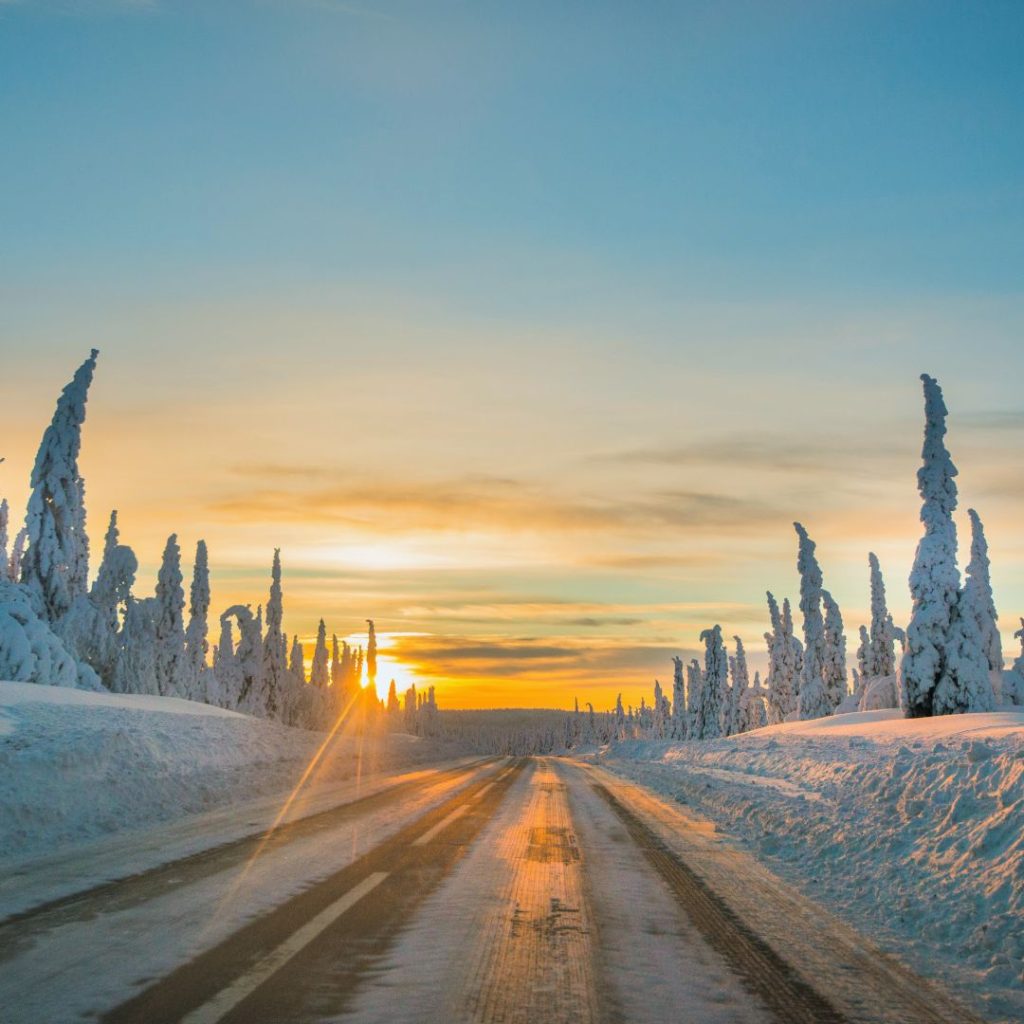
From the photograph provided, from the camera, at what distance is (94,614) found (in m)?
39.2

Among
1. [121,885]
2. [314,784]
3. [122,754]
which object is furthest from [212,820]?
[314,784]

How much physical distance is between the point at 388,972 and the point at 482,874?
396 cm

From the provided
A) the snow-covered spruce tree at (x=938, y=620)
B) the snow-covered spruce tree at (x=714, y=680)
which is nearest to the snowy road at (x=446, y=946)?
the snow-covered spruce tree at (x=938, y=620)

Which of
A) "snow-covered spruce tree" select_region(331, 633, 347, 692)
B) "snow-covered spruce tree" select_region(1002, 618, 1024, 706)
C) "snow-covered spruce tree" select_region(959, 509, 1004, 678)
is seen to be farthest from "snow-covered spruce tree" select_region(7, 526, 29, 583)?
"snow-covered spruce tree" select_region(331, 633, 347, 692)

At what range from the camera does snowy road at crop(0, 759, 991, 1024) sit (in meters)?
4.73

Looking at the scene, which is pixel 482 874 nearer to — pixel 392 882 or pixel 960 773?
pixel 392 882

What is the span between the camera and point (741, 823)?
14164 millimetres

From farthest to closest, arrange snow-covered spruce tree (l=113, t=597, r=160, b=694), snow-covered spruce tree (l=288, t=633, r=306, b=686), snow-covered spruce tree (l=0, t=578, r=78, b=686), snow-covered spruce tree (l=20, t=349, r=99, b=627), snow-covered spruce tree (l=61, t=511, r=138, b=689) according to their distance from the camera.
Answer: snow-covered spruce tree (l=288, t=633, r=306, b=686)
snow-covered spruce tree (l=113, t=597, r=160, b=694)
snow-covered spruce tree (l=61, t=511, r=138, b=689)
snow-covered spruce tree (l=20, t=349, r=99, b=627)
snow-covered spruce tree (l=0, t=578, r=78, b=686)

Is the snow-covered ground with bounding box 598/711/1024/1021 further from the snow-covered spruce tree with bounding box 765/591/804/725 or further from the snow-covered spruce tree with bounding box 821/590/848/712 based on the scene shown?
the snow-covered spruce tree with bounding box 765/591/804/725

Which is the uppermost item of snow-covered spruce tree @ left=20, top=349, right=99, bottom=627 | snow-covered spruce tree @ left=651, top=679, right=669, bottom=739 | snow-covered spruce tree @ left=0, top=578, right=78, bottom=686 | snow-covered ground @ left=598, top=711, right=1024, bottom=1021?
snow-covered spruce tree @ left=20, top=349, right=99, bottom=627

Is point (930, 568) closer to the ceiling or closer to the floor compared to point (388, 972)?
closer to the ceiling

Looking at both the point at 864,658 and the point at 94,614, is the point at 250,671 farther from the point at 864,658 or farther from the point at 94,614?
the point at 864,658

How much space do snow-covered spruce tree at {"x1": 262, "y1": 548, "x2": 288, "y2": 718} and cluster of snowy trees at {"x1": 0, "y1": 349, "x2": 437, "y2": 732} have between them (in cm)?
9

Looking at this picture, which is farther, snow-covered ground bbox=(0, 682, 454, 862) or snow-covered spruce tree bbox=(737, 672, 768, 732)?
snow-covered spruce tree bbox=(737, 672, 768, 732)
